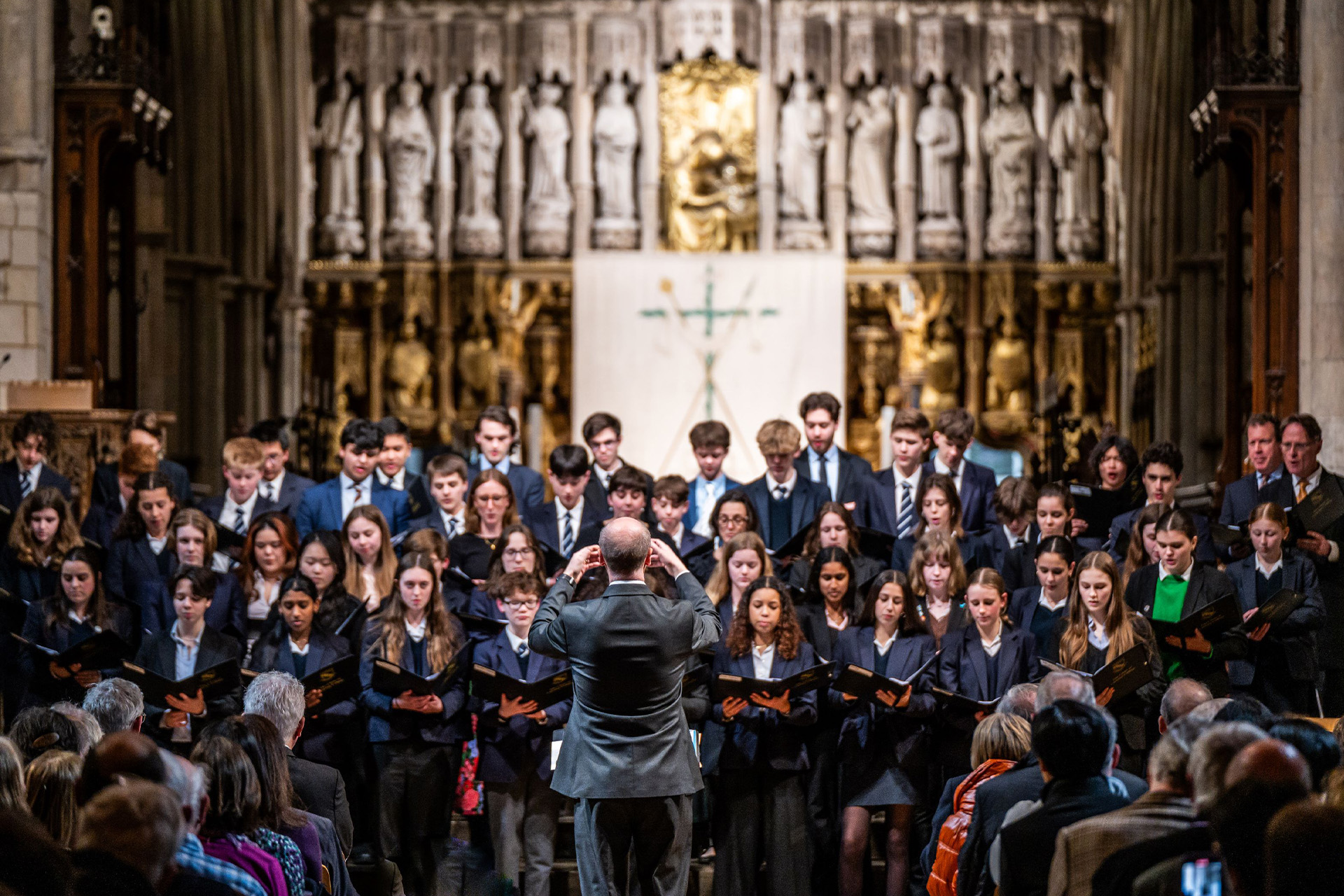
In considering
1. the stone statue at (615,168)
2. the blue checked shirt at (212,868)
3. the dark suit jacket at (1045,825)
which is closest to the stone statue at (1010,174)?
the stone statue at (615,168)

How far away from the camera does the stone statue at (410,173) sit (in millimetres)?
15055

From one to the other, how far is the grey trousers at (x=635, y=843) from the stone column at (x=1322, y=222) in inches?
211

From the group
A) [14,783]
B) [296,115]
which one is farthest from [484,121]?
[14,783]

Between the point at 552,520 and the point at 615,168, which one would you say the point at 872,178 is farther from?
the point at 552,520

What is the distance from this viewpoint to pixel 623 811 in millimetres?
5160

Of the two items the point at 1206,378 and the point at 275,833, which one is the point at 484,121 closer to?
the point at 1206,378

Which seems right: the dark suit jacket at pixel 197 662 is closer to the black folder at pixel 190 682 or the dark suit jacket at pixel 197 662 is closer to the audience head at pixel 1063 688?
the black folder at pixel 190 682

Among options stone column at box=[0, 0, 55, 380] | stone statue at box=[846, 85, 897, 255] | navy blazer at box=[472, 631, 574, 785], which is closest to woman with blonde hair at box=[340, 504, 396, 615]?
navy blazer at box=[472, 631, 574, 785]

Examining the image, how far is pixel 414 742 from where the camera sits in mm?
6543

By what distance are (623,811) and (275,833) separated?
45.5 inches

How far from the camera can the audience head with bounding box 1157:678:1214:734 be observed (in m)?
4.89

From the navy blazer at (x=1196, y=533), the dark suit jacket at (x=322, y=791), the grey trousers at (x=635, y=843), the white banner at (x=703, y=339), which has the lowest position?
the grey trousers at (x=635, y=843)

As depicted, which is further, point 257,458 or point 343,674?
point 257,458

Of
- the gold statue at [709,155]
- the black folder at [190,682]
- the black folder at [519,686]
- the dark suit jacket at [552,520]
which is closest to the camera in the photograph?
the black folder at [519,686]
